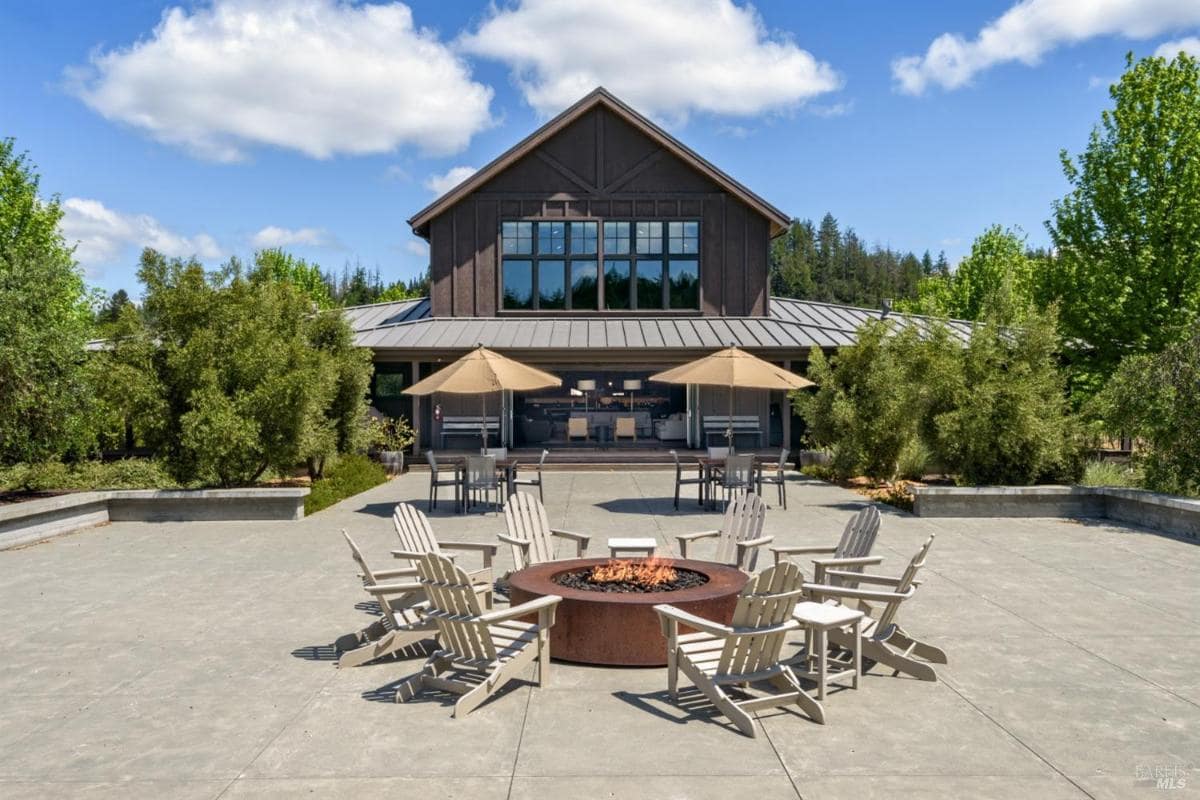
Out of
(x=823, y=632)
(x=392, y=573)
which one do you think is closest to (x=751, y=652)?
(x=823, y=632)

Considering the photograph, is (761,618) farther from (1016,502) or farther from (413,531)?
Result: (1016,502)

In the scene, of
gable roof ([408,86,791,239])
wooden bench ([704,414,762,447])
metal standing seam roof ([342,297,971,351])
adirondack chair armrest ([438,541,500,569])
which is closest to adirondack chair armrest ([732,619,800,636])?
adirondack chair armrest ([438,541,500,569])

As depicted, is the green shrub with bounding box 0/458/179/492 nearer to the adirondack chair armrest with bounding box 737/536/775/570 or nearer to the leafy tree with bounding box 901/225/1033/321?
the adirondack chair armrest with bounding box 737/536/775/570

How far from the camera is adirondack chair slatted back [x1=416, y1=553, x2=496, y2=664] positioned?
18.5 ft

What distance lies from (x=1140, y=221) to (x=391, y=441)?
18863mm

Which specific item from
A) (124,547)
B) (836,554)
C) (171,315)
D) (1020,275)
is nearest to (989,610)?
(836,554)

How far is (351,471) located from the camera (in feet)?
57.8

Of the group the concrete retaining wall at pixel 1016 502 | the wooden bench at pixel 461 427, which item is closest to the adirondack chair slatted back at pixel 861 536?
the concrete retaining wall at pixel 1016 502

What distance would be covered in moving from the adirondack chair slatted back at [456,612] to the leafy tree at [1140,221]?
19935mm

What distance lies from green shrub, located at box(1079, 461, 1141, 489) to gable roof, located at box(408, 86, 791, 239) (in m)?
10.5

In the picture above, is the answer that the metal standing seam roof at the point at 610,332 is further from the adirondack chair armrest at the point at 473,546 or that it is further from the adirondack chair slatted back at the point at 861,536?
the adirondack chair slatted back at the point at 861,536

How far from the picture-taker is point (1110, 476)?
16.2 meters

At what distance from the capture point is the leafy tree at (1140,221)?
21.9 meters

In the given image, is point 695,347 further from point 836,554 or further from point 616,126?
point 836,554
